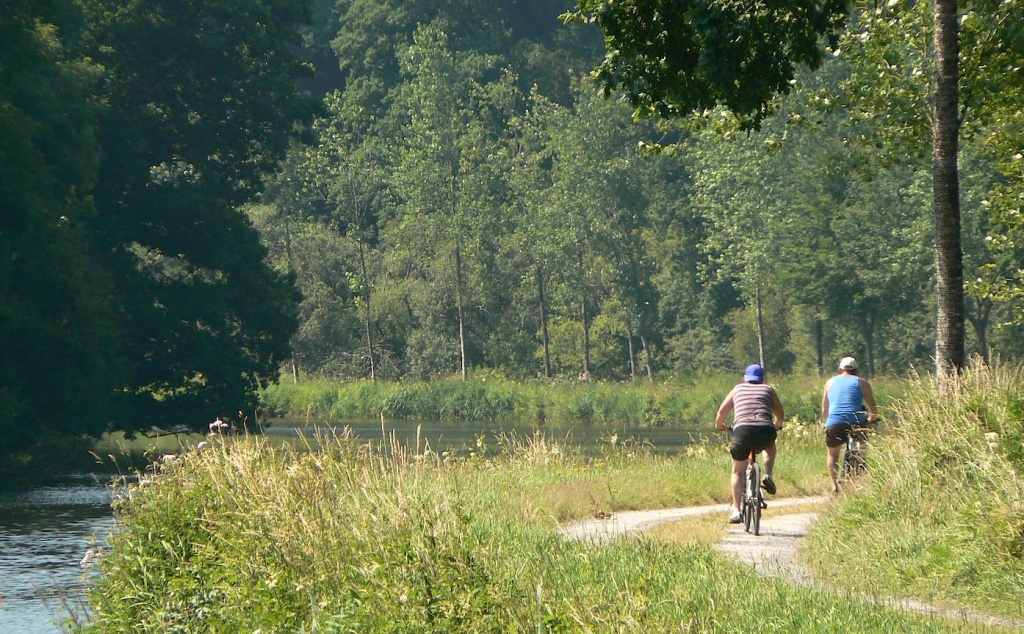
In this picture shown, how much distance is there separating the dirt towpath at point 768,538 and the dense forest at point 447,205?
4.22 m

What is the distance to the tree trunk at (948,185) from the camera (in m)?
16.0

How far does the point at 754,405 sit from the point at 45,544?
11310mm

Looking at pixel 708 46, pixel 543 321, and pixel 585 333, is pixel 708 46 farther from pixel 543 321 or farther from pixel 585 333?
pixel 543 321

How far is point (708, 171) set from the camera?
62.8m

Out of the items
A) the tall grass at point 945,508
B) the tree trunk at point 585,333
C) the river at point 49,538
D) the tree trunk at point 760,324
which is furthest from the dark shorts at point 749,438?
the tree trunk at point 585,333

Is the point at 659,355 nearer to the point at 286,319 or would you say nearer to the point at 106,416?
the point at 286,319

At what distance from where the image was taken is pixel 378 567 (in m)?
9.98

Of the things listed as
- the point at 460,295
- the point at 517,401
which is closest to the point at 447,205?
the point at 460,295

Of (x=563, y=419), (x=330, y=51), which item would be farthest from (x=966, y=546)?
(x=330, y=51)

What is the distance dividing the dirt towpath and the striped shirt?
1118 millimetres

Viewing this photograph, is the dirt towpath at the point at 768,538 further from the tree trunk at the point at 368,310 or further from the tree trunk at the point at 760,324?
the tree trunk at the point at 368,310

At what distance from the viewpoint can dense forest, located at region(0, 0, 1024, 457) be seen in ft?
100

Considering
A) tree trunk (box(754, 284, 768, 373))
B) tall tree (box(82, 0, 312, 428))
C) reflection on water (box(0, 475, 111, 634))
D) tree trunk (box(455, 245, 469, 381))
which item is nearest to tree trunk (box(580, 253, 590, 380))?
tree trunk (box(455, 245, 469, 381))

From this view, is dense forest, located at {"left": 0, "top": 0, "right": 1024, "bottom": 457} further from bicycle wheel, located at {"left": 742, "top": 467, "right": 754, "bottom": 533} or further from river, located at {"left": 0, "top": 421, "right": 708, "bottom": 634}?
bicycle wheel, located at {"left": 742, "top": 467, "right": 754, "bottom": 533}
